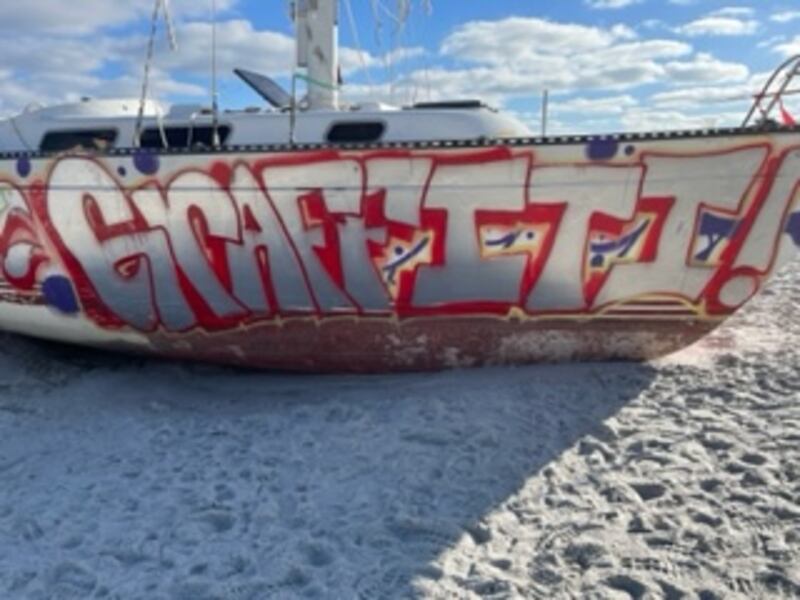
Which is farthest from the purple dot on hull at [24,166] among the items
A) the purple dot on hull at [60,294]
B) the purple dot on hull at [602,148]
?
the purple dot on hull at [602,148]

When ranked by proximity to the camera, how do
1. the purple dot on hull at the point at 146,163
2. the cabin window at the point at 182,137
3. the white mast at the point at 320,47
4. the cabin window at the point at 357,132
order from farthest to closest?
the white mast at the point at 320,47, the cabin window at the point at 182,137, the cabin window at the point at 357,132, the purple dot on hull at the point at 146,163

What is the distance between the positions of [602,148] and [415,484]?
2.39m

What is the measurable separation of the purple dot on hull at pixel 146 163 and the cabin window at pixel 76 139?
686mm

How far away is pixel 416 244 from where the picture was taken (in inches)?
204

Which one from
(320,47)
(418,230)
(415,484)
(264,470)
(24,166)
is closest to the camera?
(415,484)

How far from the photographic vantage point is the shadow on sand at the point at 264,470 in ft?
10.9

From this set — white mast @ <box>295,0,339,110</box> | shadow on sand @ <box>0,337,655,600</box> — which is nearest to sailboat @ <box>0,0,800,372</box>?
shadow on sand @ <box>0,337,655,600</box>

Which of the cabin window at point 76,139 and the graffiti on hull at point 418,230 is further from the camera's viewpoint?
the cabin window at point 76,139

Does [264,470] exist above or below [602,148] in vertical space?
below

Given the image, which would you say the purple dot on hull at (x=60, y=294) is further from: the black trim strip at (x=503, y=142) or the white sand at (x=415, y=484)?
the black trim strip at (x=503, y=142)

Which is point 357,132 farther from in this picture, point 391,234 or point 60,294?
point 60,294

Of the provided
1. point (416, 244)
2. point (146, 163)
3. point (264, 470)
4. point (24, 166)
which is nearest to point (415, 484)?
point (264, 470)

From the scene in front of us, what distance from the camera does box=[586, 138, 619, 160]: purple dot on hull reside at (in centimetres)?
484

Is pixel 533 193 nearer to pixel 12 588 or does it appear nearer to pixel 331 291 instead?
pixel 331 291
